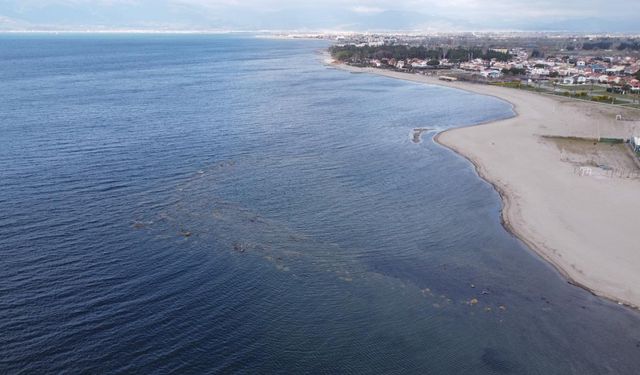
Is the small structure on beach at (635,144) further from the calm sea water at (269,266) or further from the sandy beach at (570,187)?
the calm sea water at (269,266)

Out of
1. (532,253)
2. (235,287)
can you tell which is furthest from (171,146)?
(532,253)

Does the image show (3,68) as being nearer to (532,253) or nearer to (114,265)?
(114,265)

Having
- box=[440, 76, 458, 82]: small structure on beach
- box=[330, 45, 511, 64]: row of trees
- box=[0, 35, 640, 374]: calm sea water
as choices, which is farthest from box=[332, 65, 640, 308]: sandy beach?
box=[330, 45, 511, 64]: row of trees

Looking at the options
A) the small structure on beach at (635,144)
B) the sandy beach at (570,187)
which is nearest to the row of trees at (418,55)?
the sandy beach at (570,187)

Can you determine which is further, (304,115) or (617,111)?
(617,111)

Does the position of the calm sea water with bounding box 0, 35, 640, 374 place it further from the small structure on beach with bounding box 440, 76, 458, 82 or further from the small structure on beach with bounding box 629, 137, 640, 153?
the small structure on beach with bounding box 440, 76, 458, 82

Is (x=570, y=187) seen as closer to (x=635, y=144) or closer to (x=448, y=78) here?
(x=635, y=144)
